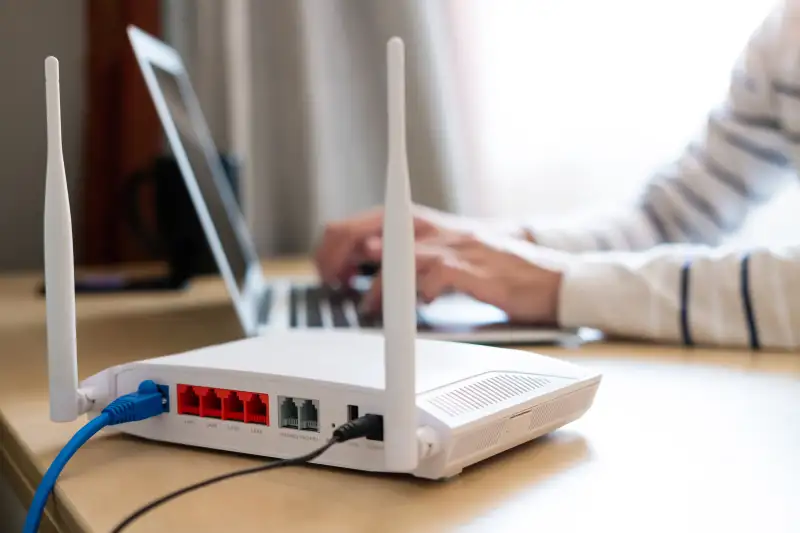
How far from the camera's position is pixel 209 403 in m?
0.42

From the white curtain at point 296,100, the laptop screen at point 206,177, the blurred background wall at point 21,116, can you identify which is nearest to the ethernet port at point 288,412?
the laptop screen at point 206,177

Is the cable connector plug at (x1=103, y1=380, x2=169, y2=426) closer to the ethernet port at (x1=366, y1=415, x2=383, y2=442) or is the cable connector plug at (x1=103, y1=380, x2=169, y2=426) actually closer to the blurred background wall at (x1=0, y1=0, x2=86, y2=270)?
the ethernet port at (x1=366, y1=415, x2=383, y2=442)

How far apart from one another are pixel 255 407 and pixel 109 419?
0.25 ft

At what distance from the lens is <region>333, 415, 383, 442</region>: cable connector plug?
0.36 metres

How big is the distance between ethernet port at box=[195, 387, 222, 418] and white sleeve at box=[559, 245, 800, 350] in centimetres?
41

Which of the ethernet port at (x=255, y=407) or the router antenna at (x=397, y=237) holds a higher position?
the router antenna at (x=397, y=237)

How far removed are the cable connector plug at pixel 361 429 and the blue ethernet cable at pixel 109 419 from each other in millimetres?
116

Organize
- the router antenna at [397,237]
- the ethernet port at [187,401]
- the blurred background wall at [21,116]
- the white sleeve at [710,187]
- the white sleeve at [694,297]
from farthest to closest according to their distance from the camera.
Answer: the blurred background wall at [21,116]
the white sleeve at [710,187]
the white sleeve at [694,297]
the ethernet port at [187,401]
the router antenna at [397,237]

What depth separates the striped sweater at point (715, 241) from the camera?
71 cm

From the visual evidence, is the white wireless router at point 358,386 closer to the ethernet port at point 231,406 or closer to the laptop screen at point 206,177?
the ethernet port at point 231,406

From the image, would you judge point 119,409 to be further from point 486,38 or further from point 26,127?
point 26,127

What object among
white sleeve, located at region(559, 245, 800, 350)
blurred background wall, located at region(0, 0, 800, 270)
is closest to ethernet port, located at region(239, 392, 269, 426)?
white sleeve, located at region(559, 245, 800, 350)

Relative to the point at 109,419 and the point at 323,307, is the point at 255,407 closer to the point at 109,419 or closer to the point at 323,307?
the point at 109,419

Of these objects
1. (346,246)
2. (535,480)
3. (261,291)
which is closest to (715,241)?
(346,246)
